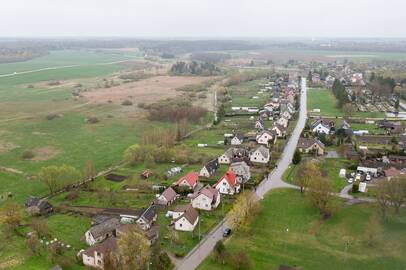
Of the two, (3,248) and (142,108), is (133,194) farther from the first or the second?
(142,108)

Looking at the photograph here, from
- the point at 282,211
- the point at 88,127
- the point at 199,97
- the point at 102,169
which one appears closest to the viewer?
the point at 282,211

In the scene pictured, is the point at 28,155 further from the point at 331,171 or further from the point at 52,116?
the point at 331,171

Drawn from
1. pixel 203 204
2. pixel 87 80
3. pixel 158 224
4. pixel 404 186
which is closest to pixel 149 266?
pixel 158 224

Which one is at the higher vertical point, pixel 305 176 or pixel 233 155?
pixel 305 176

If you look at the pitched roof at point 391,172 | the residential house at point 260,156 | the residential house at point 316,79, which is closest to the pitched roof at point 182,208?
the residential house at point 260,156

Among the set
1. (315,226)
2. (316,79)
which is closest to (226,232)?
(315,226)
